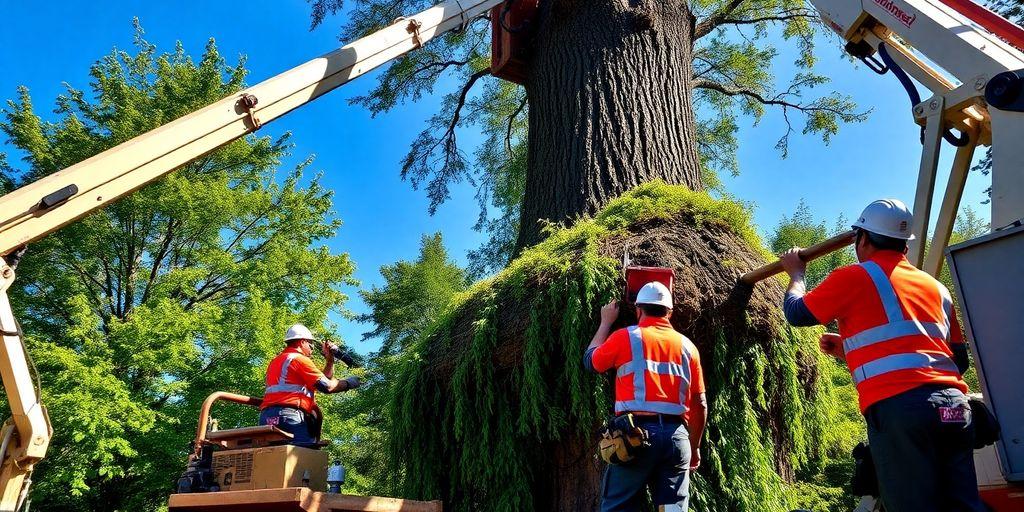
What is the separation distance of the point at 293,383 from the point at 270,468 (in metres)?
1.94

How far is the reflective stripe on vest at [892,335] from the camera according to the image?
10.0ft

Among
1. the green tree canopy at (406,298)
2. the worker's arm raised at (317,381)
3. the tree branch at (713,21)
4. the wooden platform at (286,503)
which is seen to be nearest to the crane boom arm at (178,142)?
the wooden platform at (286,503)

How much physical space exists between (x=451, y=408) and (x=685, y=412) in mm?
1806

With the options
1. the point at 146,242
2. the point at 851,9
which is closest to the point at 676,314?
the point at 851,9

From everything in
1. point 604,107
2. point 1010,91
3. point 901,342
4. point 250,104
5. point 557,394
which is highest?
point 604,107

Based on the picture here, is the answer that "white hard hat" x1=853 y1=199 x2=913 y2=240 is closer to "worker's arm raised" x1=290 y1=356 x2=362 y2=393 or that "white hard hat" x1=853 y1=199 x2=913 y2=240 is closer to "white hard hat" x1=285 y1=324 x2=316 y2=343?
"worker's arm raised" x1=290 y1=356 x2=362 y2=393

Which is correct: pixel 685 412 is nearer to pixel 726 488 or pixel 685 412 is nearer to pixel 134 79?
pixel 726 488

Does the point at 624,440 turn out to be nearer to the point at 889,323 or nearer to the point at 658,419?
the point at 658,419

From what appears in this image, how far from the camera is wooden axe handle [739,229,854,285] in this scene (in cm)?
408

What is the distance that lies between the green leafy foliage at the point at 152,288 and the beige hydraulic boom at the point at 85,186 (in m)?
10.1

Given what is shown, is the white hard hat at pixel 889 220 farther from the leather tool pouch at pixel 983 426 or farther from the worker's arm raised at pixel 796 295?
the leather tool pouch at pixel 983 426

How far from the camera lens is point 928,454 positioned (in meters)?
2.88

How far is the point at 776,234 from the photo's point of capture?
115 feet

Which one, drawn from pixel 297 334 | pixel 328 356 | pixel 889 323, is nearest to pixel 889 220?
pixel 889 323
